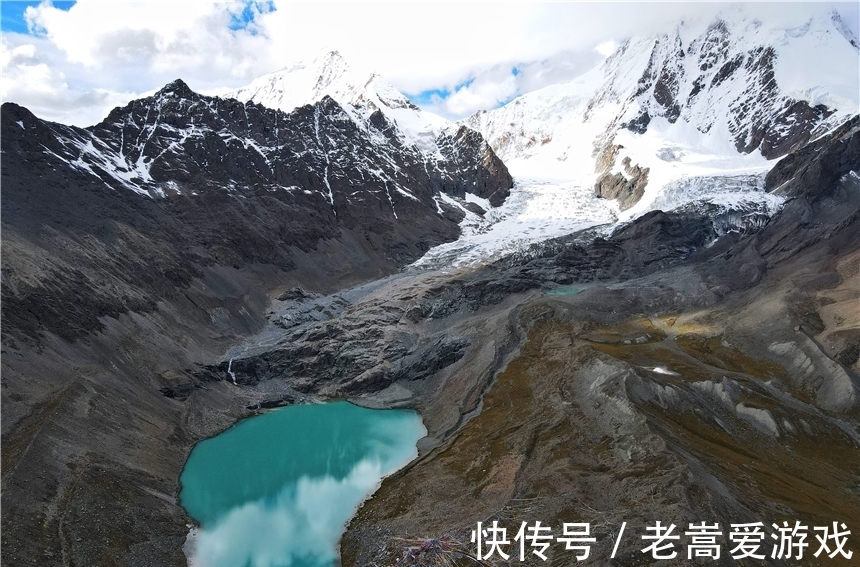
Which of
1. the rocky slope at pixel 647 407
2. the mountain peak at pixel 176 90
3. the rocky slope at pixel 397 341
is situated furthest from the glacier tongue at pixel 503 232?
the mountain peak at pixel 176 90

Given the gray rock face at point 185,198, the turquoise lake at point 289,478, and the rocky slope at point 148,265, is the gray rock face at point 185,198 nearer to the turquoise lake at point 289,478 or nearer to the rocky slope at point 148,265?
the rocky slope at point 148,265

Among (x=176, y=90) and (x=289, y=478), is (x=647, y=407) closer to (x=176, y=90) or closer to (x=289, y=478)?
(x=289, y=478)

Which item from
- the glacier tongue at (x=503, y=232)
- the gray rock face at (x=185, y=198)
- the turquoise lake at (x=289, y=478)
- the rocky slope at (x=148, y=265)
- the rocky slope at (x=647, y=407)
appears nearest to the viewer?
the rocky slope at (x=647, y=407)

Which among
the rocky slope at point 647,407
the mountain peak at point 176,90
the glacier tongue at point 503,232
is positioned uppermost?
the mountain peak at point 176,90

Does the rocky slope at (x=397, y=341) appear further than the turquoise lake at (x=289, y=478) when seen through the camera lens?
No

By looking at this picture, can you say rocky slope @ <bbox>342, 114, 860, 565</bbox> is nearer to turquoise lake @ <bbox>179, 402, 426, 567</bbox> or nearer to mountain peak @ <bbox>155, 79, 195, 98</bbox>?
turquoise lake @ <bbox>179, 402, 426, 567</bbox>

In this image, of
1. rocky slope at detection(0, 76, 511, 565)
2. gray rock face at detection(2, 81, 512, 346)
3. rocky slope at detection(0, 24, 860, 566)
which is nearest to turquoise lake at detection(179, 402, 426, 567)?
rocky slope at detection(0, 24, 860, 566)

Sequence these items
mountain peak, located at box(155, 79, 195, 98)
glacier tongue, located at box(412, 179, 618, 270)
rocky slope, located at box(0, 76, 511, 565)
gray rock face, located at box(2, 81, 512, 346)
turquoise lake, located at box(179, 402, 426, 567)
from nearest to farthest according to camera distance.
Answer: rocky slope, located at box(0, 76, 511, 565) → turquoise lake, located at box(179, 402, 426, 567) → gray rock face, located at box(2, 81, 512, 346) → mountain peak, located at box(155, 79, 195, 98) → glacier tongue, located at box(412, 179, 618, 270)

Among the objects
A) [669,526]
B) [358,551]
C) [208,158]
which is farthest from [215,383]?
[208,158]

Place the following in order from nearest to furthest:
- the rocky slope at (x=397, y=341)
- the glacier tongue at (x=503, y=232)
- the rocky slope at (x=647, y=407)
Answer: the rocky slope at (x=647, y=407) < the rocky slope at (x=397, y=341) < the glacier tongue at (x=503, y=232)

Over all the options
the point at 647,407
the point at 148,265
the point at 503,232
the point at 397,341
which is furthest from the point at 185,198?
the point at 647,407
